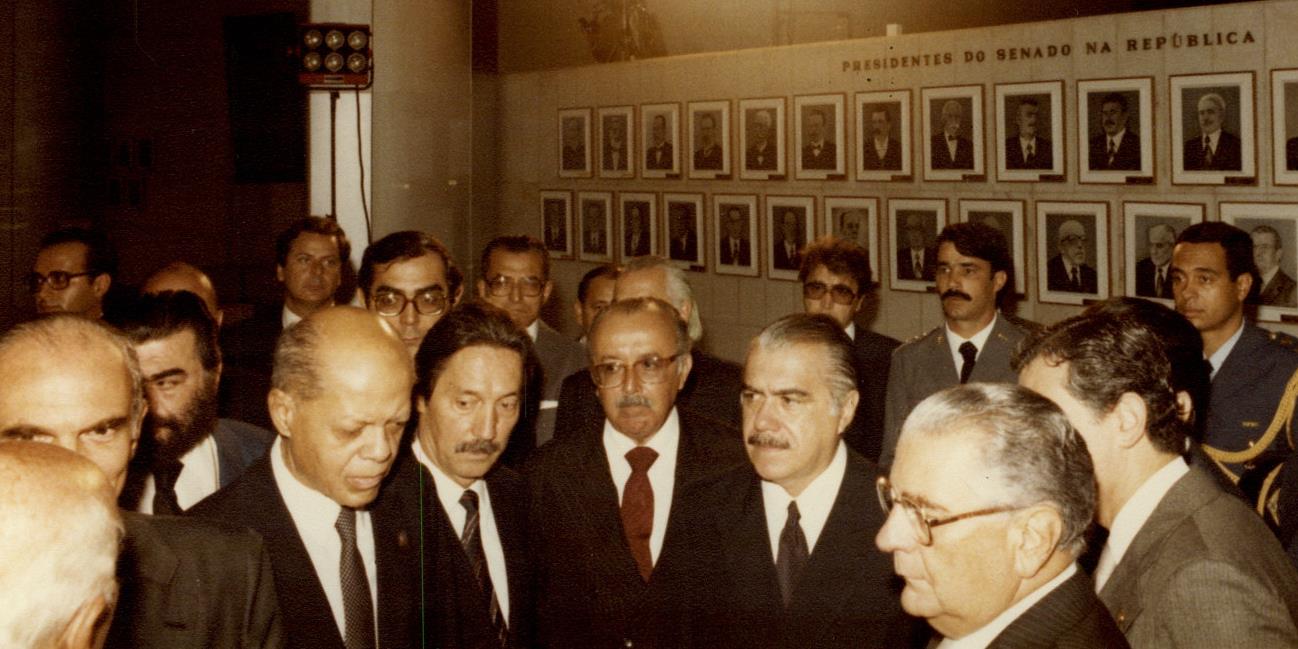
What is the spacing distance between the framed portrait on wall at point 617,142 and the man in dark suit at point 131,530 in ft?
21.5

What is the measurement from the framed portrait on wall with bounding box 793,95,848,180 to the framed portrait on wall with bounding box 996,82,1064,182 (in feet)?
3.70

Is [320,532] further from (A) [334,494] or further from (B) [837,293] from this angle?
(B) [837,293]

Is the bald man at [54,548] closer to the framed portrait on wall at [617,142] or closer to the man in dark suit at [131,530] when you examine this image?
the man in dark suit at [131,530]

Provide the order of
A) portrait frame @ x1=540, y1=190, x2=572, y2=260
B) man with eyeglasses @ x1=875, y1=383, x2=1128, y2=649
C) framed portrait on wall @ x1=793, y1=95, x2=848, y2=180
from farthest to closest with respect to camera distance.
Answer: portrait frame @ x1=540, y1=190, x2=572, y2=260
framed portrait on wall @ x1=793, y1=95, x2=848, y2=180
man with eyeglasses @ x1=875, y1=383, x2=1128, y2=649

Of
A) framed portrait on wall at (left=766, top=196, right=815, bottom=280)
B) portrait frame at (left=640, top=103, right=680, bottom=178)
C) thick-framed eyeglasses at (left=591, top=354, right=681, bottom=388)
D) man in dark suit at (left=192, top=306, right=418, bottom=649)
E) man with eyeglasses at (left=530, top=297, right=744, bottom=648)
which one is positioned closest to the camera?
man in dark suit at (left=192, top=306, right=418, bottom=649)

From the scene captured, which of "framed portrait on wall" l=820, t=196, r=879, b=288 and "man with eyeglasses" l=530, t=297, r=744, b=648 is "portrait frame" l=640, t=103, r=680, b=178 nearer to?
"framed portrait on wall" l=820, t=196, r=879, b=288

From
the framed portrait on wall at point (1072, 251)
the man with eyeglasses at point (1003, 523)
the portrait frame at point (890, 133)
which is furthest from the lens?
the portrait frame at point (890, 133)

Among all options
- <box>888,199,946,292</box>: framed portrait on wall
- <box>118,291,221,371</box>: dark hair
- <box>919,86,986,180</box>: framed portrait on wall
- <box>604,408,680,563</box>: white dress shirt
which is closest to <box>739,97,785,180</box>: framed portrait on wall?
<box>888,199,946,292</box>: framed portrait on wall

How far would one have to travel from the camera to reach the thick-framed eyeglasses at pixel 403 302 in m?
A: 4.89

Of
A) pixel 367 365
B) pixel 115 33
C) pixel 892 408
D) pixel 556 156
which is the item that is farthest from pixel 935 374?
pixel 115 33

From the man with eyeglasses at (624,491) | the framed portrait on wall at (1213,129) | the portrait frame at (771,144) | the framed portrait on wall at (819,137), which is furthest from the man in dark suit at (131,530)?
the portrait frame at (771,144)

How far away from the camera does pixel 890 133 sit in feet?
23.9

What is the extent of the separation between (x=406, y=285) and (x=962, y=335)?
2.38m

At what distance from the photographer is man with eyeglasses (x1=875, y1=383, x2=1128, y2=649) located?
80.2 inches
